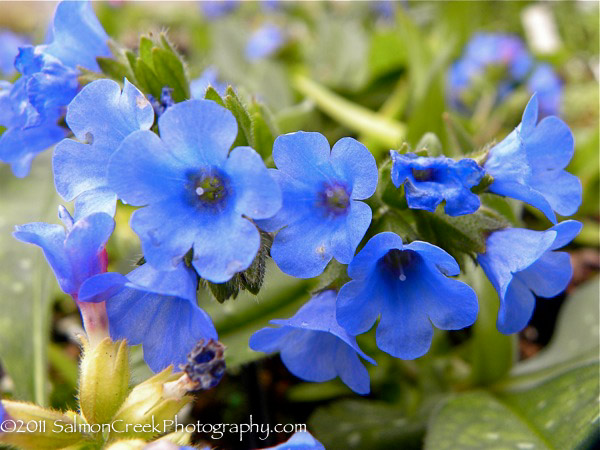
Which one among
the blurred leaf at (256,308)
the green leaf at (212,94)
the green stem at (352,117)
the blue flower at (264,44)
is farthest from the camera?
the blue flower at (264,44)

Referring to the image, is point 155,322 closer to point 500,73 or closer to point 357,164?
point 357,164

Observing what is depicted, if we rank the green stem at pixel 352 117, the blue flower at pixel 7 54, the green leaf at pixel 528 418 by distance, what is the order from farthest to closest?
1. the blue flower at pixel 7 54
2. the green stem at pixel 352 117
3. the green leaf at pixel 528 418

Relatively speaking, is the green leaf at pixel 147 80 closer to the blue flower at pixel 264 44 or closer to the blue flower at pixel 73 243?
the blue flower at pixel 73 243

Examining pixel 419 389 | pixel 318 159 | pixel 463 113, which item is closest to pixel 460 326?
pixel 318 159

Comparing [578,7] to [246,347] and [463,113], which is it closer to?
[463,113]

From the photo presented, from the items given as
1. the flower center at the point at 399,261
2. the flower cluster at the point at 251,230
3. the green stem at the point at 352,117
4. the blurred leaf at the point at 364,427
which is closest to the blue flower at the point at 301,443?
the flower cluster at the point at 251,230

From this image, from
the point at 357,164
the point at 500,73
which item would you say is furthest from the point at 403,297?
the point at 500,73
